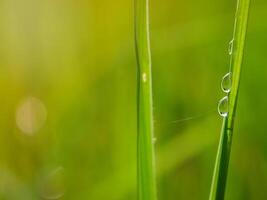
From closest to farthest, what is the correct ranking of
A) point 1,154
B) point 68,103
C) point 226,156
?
point 226,156, point 1,154, point 68,103

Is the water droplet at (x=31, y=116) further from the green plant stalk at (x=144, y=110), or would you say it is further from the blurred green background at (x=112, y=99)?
the green plant stalk at (x=144, y=110)

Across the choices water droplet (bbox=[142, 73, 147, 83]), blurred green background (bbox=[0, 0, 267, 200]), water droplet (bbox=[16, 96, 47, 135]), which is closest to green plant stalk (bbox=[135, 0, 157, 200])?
water droplet (bbox=[142, 73, 147, 83])

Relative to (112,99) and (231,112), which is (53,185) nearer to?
(112,99)

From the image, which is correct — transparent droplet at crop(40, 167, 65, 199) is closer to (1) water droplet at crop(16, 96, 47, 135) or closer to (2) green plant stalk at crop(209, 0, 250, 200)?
(1) water droplet at crop(16, 96, 47, 135)

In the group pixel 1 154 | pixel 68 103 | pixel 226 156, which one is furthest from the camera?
pixel 68 103

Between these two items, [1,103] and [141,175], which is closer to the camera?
[141,175]

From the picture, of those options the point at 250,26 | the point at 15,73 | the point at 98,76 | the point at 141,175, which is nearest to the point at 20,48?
the point at 15,73

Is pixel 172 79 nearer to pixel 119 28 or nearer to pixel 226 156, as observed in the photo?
pixel 119 28

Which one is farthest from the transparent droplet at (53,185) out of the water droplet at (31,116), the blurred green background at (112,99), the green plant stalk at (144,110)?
the green plant stalk at (144,110)
